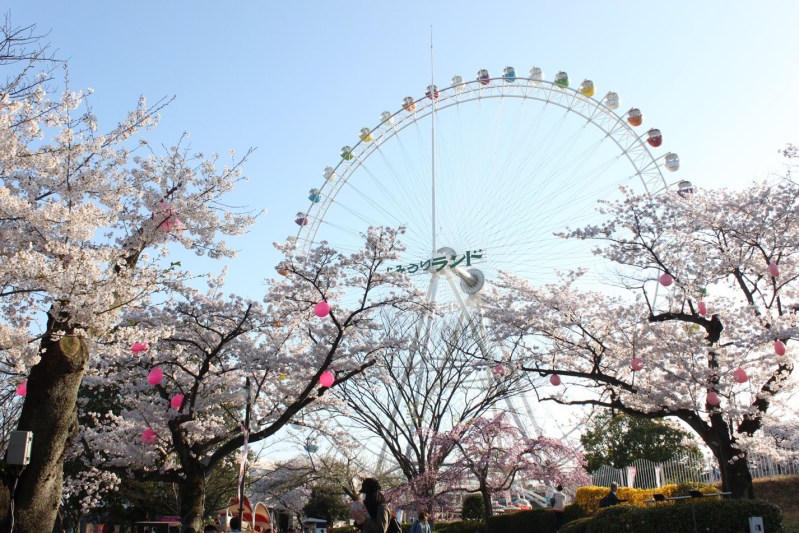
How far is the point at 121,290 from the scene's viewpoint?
7375 mm

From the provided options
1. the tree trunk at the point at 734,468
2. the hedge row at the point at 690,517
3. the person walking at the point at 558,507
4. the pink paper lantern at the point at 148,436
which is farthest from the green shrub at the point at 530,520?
the pink paper lantern at the point at 148,436

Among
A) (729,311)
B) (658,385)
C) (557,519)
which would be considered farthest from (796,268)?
(557,519)

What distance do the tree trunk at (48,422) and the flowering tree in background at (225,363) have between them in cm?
446

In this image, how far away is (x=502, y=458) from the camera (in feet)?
53.0

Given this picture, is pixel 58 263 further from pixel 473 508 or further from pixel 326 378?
pixel 473 508

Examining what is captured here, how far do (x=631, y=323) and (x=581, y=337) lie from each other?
100cm

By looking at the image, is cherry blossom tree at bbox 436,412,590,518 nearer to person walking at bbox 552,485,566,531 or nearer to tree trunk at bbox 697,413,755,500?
person walking at bbox 552,485,566,531

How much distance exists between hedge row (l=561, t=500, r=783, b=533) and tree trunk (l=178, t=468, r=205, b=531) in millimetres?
6526

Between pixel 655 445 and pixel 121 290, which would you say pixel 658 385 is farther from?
pixel 655 445

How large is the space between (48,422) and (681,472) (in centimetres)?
1361

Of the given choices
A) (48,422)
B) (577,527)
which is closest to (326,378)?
(577,527)

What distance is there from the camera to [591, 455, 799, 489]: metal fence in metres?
14.1

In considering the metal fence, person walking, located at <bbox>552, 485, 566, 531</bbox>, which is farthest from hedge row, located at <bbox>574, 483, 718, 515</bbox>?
the metal fence

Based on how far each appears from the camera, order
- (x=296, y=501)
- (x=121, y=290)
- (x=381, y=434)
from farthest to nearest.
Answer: (x=296, y=501)
(x=381, y=434)
(x=121, y=290)
